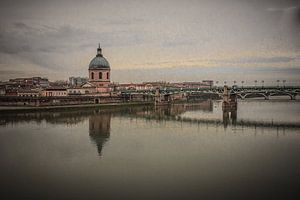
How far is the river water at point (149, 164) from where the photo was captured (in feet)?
22.0

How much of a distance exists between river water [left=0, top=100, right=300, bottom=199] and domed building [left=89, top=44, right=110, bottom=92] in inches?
951

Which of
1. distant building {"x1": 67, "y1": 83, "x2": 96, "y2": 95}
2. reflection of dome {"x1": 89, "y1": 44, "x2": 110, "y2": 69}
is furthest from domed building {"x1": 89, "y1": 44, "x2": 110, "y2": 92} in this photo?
distant building {"x1": 67, "y1": 83, "x2": 96, "y2": 95}

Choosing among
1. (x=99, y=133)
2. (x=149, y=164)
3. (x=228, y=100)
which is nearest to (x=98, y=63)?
(x=228, y=100)

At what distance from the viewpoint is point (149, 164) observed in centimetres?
889

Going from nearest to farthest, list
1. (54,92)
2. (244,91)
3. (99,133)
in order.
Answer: (99,133) → (244,91) → (54,92)

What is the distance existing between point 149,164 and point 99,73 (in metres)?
31.4

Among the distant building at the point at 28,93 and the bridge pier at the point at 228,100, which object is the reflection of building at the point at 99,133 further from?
the bridge pier at the point at 228,100

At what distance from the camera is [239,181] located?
23.9 feet

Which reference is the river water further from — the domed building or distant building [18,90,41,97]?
the domed building

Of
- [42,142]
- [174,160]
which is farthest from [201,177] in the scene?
[42,142]

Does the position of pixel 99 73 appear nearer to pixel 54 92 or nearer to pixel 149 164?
pixel 54 92

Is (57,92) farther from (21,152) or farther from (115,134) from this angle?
(21,152)

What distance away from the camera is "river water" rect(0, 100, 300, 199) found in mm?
6703

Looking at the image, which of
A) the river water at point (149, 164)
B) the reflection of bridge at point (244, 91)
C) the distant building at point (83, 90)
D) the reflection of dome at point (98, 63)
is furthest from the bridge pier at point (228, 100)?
the river water at point (149, 164)
